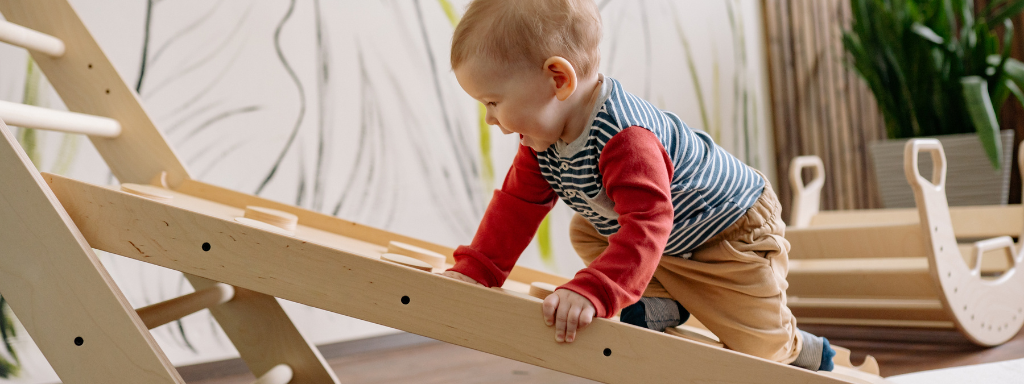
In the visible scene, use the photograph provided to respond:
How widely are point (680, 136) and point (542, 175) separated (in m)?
0.17

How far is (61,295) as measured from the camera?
546mm

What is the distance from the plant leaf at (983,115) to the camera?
1784mm

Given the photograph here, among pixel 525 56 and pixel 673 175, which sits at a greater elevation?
pixel 525 56

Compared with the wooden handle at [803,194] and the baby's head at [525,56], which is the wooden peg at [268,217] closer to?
the baby's head at [525,56]

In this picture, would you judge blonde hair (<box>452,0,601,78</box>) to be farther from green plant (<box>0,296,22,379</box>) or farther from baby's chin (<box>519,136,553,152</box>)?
green plant (<box>0,296,22,379</box>)

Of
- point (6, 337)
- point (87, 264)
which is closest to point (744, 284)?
point (87, 264)

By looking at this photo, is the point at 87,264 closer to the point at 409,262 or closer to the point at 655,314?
the point at 409,262

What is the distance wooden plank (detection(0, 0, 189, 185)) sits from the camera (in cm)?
87

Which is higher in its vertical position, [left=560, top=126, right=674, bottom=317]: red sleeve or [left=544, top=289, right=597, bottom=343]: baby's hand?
[left=560, top=126, right=674, bottom=317]: red sleeve

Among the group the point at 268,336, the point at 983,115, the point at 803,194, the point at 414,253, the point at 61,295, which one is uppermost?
the point at 61,295

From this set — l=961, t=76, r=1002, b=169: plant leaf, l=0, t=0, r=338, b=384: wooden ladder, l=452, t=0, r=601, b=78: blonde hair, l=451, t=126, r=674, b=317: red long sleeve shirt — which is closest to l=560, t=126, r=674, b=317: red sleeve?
l=451, t=126, r=674, b=317: red long sleeve shirt

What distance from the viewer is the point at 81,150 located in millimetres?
1172

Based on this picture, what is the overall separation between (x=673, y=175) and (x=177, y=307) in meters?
0.59

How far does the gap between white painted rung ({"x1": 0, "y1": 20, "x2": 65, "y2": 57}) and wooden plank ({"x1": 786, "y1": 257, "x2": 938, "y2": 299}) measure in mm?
1435
